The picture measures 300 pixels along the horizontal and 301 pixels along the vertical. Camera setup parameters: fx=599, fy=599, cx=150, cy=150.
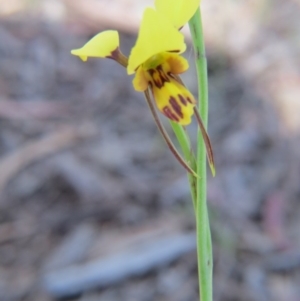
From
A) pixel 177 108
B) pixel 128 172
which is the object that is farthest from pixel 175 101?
pixel 128 172

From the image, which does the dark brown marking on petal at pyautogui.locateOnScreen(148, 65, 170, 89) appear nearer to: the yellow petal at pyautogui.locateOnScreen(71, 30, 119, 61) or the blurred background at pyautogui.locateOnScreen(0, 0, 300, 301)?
the yellow petal at pyautogui.locateOnScreen(71, 30, 119, 61)

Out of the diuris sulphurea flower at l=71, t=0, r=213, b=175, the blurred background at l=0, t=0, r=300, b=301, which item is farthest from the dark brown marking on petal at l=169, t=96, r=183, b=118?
the blurred background at l=0, t=0, r=300, b=301

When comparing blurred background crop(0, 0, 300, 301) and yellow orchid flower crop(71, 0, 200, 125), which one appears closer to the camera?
yellow orchid flower crop(71, 0, 200, 125)

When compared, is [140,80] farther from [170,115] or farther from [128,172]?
[128,172]

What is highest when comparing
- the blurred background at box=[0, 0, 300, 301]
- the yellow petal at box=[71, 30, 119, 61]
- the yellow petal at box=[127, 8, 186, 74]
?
the blurred background at box=[0, 0, 300, 301]

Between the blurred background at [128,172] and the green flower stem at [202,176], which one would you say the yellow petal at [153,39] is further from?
the blurred background at [128,172]

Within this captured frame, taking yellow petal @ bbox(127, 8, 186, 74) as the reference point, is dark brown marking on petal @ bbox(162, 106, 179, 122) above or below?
below

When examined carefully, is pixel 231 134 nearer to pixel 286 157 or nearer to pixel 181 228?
pixel 286 157
